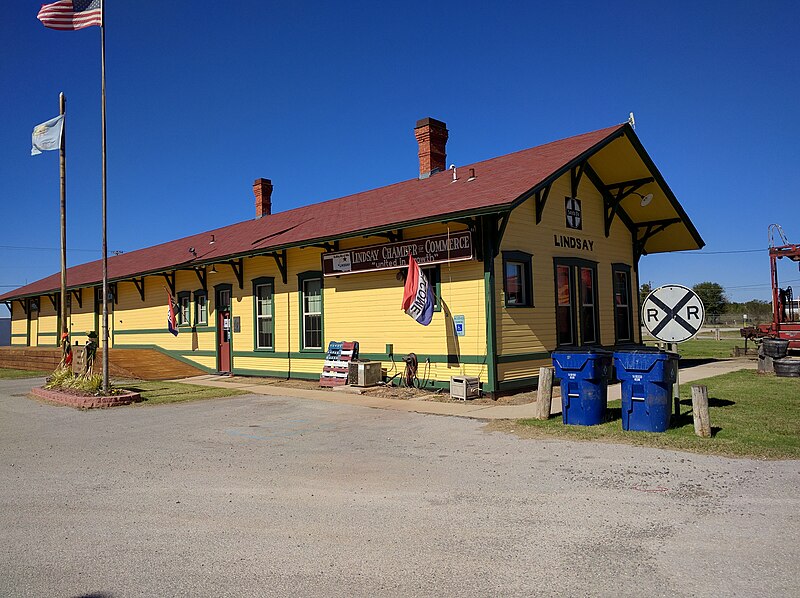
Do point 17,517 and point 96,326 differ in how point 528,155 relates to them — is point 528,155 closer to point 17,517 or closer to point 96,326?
point 17,517

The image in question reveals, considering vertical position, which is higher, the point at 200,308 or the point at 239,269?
the point at 239,269

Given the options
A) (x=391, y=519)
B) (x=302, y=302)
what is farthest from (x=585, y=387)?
(x=302, y=302)

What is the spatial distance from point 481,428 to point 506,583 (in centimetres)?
567

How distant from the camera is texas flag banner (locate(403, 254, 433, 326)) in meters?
Answer: 13.1

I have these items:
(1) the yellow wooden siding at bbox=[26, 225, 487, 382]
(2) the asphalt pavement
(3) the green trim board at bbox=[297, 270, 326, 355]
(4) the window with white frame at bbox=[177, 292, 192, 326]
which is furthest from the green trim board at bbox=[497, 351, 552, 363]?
(4) the window with white frame at bbox=[177, 292, 192, 326]

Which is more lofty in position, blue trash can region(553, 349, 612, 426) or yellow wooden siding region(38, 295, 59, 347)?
yellow wooden siding region(38, 295, 59, 347)

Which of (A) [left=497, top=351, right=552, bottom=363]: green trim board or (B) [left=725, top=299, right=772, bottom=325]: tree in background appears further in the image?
(B) [left=725, top=299, right=772, bottom=325]: tree in background

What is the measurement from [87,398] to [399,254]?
24.5 ft

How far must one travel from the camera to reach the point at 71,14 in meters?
13.8

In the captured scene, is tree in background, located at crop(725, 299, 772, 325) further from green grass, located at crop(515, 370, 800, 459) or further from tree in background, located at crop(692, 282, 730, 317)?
green grass, located at crop(515, 370, 800, 459)

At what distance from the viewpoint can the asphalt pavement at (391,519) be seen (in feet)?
13.2

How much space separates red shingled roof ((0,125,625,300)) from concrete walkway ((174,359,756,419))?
149 inches

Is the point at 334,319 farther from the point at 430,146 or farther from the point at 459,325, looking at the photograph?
the point at 430,146

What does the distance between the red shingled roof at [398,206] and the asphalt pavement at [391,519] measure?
590 centimetres
